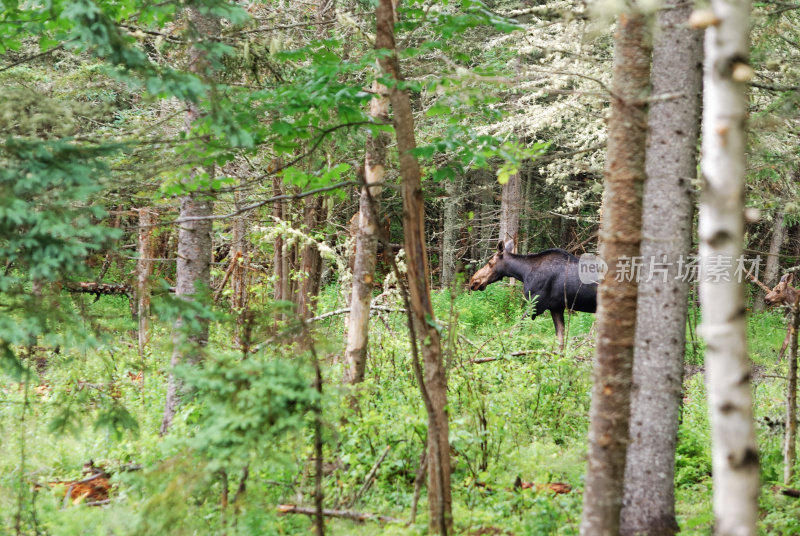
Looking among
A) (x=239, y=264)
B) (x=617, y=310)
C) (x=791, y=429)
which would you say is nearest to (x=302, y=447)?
(x=617, y=310)

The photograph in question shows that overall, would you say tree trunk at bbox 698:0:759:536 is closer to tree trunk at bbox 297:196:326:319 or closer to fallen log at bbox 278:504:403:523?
fallen log at bbox 278:504:403:523

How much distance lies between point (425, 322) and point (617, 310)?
1.56 m

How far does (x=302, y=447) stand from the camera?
5840mm

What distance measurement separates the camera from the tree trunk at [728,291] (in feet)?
7.72

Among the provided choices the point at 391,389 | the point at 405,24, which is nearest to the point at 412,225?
the point at 405,24

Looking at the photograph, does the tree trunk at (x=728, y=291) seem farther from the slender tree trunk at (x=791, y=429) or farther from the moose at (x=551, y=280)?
the moose at (x=551, y=280)

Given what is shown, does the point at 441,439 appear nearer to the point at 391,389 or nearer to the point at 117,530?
the point at 117,530

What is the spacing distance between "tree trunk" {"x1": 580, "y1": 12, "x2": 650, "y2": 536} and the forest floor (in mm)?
1251

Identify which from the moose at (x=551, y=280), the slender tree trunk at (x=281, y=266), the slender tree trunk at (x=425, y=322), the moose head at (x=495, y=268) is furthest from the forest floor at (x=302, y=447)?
the moose head at (x=495, y=268)

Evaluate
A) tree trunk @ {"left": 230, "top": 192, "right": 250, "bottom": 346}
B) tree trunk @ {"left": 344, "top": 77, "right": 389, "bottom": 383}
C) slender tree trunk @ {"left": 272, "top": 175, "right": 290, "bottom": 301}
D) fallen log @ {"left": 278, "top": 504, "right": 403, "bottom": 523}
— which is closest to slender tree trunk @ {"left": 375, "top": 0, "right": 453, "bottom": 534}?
fallen log @ {"left": 278, "top": 504, "right": 403, "bottom": 523}

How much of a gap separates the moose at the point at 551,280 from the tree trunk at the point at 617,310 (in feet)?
32.2

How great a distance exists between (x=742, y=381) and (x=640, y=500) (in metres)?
3.13

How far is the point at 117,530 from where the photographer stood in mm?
4375

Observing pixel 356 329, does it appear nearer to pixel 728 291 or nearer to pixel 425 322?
pixel 425 322
